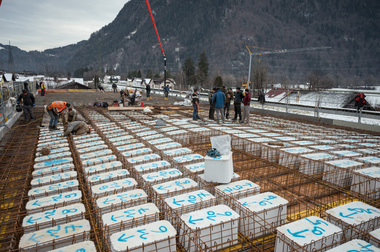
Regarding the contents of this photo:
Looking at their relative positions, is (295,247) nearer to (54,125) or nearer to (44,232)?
(44,232)

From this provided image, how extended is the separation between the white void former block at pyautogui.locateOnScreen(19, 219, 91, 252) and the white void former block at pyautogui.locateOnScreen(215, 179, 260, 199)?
2.28 metres

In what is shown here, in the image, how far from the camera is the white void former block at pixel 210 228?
3162 millimetres

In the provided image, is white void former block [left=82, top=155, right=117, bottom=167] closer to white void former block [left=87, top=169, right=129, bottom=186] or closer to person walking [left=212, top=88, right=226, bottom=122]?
white void former block [left=87, top=169, right=129, bottom=186]

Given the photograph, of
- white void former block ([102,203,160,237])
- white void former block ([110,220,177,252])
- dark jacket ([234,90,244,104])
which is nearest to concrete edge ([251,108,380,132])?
dark jacket ([234,90,244,104])

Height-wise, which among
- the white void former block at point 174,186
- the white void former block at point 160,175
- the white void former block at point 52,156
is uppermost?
the white void former block at point 160,175

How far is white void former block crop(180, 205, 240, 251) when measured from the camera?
3162mm

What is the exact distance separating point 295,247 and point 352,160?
4008 millimetres

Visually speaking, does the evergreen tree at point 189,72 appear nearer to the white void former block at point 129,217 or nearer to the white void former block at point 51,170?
the white void former block at point 51,170

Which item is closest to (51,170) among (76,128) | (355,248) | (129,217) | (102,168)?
(102,168)

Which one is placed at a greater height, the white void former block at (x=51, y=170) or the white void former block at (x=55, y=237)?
the white void former block at (x=51, y=170)

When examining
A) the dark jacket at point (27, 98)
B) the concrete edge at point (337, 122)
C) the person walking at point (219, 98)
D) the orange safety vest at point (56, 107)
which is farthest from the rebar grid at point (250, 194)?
the concrete edge at point (337, 122)

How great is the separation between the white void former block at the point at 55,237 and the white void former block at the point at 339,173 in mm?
4905

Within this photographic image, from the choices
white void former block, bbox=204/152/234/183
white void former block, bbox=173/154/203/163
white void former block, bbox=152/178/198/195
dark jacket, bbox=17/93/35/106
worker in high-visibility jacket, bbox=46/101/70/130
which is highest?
dark jacket, bbox=17/93/35/106

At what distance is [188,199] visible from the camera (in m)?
3.89
